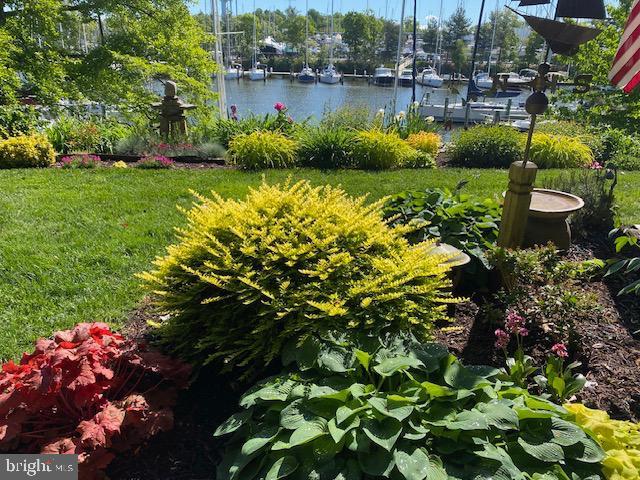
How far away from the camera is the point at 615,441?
2.01 m

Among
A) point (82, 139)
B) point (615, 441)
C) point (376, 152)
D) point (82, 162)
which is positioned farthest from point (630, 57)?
point (82, 139)

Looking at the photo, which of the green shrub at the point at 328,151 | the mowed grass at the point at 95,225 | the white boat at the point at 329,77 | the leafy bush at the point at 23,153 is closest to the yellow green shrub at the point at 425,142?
the mowed grass at the point at 95,225

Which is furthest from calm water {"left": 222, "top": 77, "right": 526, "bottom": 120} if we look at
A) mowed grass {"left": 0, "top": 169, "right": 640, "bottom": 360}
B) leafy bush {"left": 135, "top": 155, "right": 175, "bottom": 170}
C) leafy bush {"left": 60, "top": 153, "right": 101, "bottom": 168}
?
mowed grass {"left": 0, "top": 169, "right": 640, "bottom": 360}

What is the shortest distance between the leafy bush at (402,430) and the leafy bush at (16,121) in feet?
30.6

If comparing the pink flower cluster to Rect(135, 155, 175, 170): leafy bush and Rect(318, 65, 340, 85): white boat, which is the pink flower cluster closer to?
Rect(135, 155, 175, 170): leafy bush

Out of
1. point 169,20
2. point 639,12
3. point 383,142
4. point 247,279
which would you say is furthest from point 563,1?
point 169,20

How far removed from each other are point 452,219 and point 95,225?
376 centimetres

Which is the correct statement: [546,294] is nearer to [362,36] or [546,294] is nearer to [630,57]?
[630,57]

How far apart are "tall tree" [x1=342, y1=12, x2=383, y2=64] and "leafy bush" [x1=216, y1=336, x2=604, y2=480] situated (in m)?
83.1

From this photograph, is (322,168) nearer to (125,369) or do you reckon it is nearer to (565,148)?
(565,148)

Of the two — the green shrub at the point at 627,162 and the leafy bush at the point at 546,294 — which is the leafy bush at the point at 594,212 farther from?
the green shrub at the point at 627,162

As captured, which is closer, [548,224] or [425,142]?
[548,224]

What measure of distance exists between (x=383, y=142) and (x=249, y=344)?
21.7 ft

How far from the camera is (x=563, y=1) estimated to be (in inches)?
138
